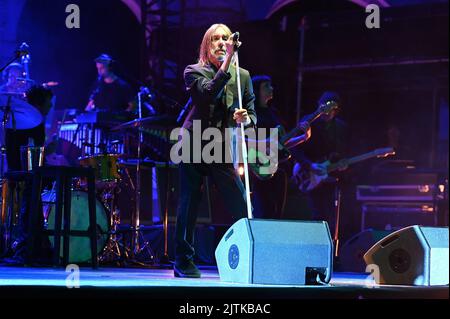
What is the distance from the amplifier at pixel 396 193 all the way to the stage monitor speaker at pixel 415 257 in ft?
15.5

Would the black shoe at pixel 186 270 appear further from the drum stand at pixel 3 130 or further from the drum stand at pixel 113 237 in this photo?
the drum stand at pixel 3 130

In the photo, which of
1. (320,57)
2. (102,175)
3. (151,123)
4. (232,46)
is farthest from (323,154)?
(232,46)

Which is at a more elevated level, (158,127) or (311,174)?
(158,127)

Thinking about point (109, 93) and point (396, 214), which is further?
point (109, 93)

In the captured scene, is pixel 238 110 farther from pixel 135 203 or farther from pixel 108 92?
Result: pixel 108 92

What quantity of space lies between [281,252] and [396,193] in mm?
5887

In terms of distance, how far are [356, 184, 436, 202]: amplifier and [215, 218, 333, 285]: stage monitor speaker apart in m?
5.45

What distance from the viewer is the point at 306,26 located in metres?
11.4

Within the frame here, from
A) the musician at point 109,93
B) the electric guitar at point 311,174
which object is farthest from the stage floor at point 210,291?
the musician at point 109,93

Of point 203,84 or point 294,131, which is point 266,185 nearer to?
point 294,131

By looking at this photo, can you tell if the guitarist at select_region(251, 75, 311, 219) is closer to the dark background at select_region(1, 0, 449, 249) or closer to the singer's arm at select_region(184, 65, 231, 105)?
the dark background at select_region(1, 0, 449, 249)

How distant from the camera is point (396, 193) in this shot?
11117 mm
